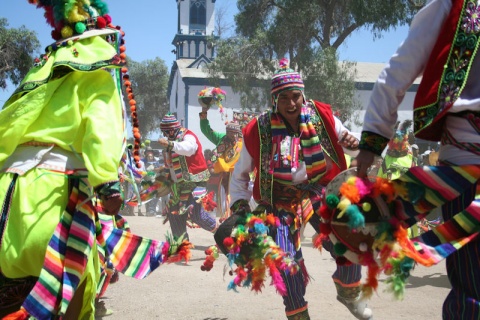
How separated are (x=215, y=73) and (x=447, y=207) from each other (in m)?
27.0

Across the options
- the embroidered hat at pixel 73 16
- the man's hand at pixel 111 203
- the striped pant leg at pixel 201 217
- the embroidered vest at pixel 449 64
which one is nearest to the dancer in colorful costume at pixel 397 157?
the striped pant leg at pixel 201 217

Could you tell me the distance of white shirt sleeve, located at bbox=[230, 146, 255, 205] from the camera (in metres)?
5.11

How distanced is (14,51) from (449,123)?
→ 60.2 ft

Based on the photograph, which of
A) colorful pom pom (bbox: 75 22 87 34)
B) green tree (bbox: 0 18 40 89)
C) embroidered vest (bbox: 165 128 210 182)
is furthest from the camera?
green tree (bbox: 0 18 40 89)

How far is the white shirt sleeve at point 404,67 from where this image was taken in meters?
2.73

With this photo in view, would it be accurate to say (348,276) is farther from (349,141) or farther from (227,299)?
(227,299)

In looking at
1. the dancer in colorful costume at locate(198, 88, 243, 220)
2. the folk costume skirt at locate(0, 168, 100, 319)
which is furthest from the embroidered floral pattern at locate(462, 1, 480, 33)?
the dancer in colorful costume at locate(198, 88, 243, 220)

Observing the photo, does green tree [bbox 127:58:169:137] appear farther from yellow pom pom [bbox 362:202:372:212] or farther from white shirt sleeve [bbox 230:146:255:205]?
yellow pom pom [bbox 362:202:372:212]

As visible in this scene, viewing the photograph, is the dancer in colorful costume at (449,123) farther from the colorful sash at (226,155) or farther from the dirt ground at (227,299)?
the colorful sash at (226,155)

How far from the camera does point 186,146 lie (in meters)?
9.80

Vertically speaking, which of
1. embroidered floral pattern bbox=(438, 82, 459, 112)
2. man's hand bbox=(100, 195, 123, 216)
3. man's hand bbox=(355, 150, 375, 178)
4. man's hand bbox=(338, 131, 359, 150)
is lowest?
man's hand bbox=(100, 195, 123, 216)

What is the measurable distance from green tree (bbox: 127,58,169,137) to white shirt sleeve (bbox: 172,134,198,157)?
43604mm

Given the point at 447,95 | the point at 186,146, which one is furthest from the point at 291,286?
the point at 186,146

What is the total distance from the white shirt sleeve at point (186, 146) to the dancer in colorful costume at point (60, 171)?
5.91 metres
